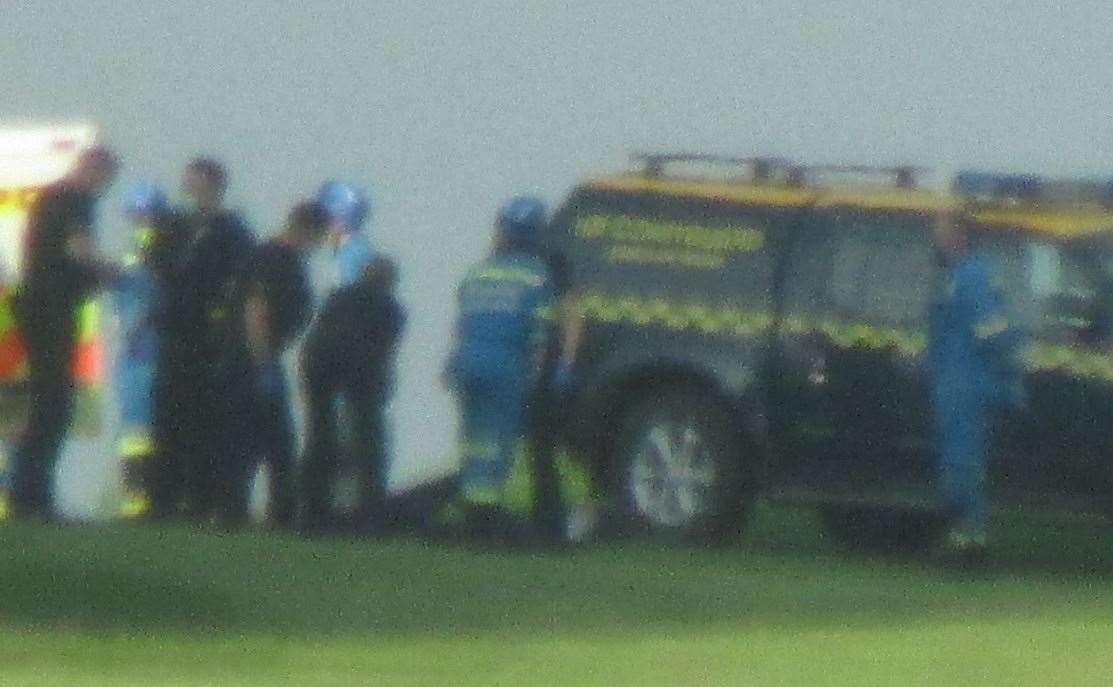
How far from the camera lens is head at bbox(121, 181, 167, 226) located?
15.8 meters

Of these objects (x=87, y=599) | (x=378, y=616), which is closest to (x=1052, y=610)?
(x=378, y=616)

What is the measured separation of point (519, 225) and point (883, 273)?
1.77m

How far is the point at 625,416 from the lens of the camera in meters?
16.3

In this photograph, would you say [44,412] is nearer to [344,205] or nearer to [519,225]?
[344,205]

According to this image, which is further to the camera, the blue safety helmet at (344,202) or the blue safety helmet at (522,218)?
the blue safety helmet at (344,202)

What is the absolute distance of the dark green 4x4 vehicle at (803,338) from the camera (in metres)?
15.4

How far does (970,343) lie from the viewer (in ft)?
48.6

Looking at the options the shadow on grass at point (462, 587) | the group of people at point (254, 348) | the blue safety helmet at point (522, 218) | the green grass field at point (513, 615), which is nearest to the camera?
the green grass field at point (513, 615)

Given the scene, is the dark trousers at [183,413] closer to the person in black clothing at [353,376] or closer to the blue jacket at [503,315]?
the person in black clothing at [353,376]

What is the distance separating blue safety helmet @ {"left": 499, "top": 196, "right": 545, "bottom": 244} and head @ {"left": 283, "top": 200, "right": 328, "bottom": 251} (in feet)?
3.12

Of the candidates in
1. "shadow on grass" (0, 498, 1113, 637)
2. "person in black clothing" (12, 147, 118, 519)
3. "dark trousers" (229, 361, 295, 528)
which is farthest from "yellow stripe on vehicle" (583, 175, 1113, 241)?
"person in black clothing" (12, 147, 118, 519)

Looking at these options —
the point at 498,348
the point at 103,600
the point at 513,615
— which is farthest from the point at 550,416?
the point at 103,600

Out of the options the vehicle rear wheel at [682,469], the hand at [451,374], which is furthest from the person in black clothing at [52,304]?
the vehicle rear wheel at [682,469]

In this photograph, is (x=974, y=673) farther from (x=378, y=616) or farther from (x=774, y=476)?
(x=774, y=476)
